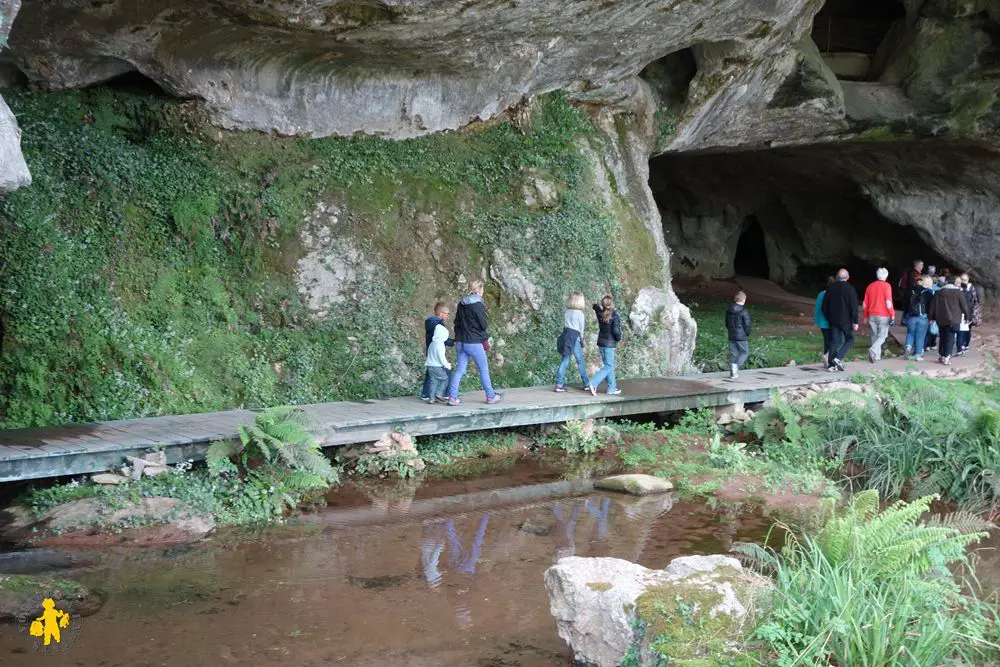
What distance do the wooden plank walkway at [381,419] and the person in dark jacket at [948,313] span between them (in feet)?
3.69

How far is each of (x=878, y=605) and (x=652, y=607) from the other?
1.25 meters

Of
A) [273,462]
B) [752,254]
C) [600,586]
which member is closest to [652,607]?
[600,586]

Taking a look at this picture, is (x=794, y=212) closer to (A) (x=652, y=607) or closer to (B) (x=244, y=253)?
(B) (x=244, y=253)

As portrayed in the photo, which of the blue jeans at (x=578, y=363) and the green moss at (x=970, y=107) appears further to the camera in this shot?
the green moss at (x=970, y=107)

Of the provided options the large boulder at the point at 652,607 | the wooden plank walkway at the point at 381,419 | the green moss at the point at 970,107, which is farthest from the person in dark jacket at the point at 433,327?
the green moss at the point at 970,107

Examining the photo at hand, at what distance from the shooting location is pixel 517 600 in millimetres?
7383

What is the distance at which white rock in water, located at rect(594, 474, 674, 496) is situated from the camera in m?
10.8

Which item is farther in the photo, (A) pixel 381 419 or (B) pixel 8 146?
(A) pixel 381 419

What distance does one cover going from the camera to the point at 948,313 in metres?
16.7

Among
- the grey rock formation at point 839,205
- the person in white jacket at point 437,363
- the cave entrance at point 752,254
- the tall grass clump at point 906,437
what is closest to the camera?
the tall grass clump at point 906,437

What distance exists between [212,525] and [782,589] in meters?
5.79

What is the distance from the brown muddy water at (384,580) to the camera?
630cm

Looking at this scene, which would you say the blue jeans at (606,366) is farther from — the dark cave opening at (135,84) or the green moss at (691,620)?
the dark cave opening at (135,84)

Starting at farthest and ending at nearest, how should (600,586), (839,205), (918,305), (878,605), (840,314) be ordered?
(839,205), (918,305), (840,314), (600,586), (878,605)
